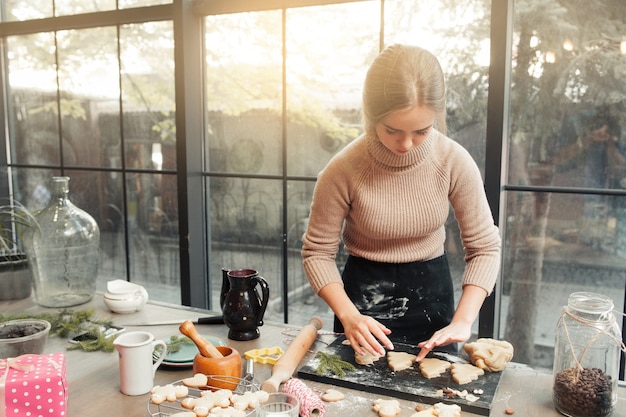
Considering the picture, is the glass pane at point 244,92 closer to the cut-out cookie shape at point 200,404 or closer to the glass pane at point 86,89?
the glass pane at point 86,89

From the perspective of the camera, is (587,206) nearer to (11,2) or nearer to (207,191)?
(207,191)

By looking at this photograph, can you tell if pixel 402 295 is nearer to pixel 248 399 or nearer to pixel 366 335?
pixel 366 335

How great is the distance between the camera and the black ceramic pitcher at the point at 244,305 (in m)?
1.56

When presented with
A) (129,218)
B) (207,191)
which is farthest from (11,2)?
(207,191)

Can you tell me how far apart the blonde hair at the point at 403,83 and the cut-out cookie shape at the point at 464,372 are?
2.10 feet

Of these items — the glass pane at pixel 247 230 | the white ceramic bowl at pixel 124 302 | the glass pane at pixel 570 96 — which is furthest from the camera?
the glass pane at pixel 247 230

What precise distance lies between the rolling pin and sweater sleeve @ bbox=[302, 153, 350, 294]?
0.17 metres

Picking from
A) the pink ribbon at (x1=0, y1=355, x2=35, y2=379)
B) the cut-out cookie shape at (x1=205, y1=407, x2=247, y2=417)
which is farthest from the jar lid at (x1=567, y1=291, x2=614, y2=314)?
the pink ribbon at (x1=0, y1=355, x2=35, y2=379)

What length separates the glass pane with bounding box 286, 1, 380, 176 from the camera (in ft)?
8.41

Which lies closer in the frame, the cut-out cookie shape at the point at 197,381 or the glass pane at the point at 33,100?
the cut-out cookie shape at the point at 197,381

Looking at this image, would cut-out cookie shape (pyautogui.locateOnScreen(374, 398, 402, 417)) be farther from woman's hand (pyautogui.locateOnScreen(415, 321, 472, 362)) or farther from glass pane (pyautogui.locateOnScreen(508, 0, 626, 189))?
glass pane (pyautogui.locateOnScreen(508, 0, 626, 189))

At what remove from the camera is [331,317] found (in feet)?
9.43

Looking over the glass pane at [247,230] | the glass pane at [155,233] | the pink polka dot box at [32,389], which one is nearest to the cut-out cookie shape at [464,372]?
the pink polka dot box at [32,389]

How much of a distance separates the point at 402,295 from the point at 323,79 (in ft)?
4.29
